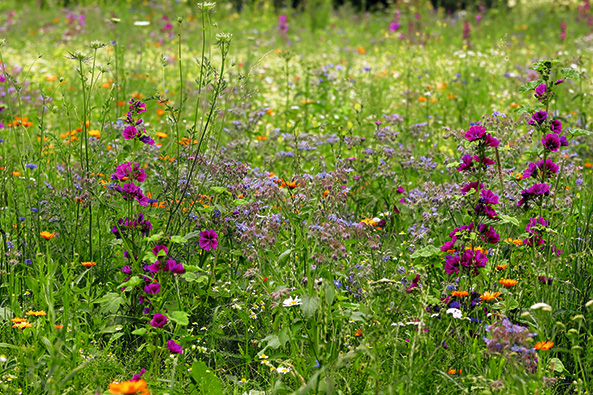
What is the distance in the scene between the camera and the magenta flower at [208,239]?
248 cm

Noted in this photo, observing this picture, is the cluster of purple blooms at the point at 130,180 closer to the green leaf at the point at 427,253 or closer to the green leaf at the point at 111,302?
the green leaf at the point at 111,302

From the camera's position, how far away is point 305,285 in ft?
7.99

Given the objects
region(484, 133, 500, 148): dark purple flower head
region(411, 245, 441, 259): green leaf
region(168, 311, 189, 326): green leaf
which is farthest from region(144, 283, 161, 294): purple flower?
region(484, 133, 500, 148): dark purple flower head

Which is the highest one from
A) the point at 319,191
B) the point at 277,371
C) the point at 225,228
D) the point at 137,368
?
the point at 319,191

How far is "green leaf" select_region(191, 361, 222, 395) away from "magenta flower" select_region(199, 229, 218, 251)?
1.81ft

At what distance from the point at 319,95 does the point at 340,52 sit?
384 cm

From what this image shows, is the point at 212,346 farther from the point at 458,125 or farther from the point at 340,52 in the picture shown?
the point at 340,52

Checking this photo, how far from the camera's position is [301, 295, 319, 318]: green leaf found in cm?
196

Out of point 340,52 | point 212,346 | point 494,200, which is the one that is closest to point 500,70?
point 340,52

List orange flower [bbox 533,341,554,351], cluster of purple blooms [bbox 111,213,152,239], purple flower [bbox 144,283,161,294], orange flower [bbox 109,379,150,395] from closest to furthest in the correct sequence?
orange flower [bbox 109,379,150,395] → orange flower [bbox 533,341,554,351] → purple flower [bbox 144,283,161,294] → cluster of purple blooms [bbox 111,213,152,239]

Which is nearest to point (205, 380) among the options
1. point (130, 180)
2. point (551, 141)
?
point (130, 180)

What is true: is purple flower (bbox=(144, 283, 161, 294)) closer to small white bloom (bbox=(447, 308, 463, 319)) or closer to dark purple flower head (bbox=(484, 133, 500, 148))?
small white bloom (bbox=(447, 308, 463, 319))

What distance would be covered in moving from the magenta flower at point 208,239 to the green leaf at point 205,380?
0.55 metres

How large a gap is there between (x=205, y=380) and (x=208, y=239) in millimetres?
626
